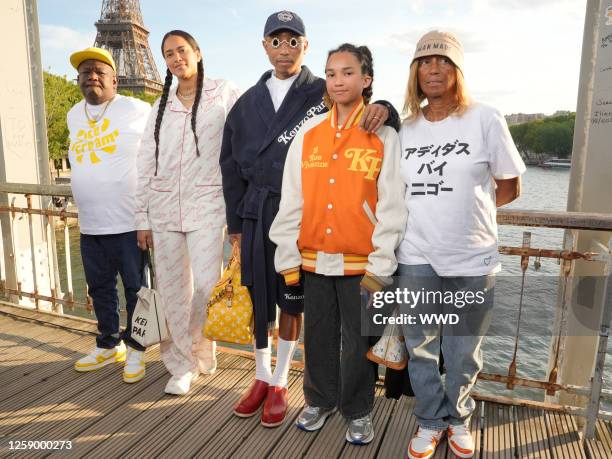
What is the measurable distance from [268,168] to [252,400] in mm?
1488

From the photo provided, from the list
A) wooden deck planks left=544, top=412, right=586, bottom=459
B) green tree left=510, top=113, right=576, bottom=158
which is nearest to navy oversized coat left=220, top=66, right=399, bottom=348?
wooden deck planks left=544, top=412, right=586, bottom=459

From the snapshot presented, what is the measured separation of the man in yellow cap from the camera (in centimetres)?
344

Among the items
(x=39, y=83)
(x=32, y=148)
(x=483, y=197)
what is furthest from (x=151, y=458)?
(x=39, y=83)

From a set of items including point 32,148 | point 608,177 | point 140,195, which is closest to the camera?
point 608,177

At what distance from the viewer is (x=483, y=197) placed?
2344 mm

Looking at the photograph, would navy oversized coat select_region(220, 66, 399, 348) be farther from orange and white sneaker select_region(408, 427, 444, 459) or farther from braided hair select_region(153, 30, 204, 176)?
orange and white sneaker select_region(408, 427, 444, 459)

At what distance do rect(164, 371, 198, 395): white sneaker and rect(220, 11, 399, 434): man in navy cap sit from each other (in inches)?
18.4

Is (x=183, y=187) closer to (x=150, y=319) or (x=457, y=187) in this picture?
(x=150, y=319)

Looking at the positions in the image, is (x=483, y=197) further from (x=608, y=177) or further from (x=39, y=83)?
(x=39, y=83)

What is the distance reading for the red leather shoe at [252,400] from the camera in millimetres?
3035

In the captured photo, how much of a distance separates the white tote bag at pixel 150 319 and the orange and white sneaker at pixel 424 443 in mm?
1781

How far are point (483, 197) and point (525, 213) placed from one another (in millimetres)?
628

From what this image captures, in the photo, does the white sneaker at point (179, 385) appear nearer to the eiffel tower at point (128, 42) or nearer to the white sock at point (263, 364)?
the white sock at point (263, 364)

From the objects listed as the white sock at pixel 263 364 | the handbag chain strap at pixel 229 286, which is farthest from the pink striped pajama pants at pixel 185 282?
the white sock at pixel 263 364
